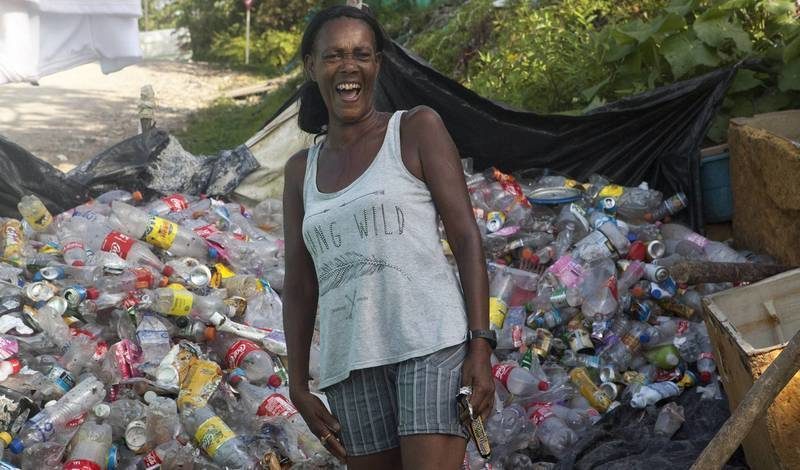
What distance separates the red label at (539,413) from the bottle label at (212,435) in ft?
4.52

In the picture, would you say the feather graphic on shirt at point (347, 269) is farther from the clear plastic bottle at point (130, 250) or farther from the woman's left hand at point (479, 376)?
the clear plastic bottle at point (130, 250)

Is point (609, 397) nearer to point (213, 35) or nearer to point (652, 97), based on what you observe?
point (652, 97)

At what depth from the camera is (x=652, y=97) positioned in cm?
638

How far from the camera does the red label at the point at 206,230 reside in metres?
6.28

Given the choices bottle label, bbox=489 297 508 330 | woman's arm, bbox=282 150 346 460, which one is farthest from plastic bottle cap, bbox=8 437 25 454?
bottle label, bbox=489 297 508 330

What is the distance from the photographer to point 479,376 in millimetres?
2422

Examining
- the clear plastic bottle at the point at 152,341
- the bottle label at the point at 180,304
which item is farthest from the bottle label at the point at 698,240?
the clear plastic bottle at the point at 152,341

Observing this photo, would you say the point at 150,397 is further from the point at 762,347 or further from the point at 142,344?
the point at 762,347

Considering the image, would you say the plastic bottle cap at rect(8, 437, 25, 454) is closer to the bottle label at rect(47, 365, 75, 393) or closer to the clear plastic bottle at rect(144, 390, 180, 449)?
the bottle label at rect(47, 365, 75, 393)

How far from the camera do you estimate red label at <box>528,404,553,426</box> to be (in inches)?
185

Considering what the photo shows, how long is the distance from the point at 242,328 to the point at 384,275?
2.93 metres

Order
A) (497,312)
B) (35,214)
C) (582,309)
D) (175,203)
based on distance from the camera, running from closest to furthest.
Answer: (497,312), (582,309), (35,214), (175,203)

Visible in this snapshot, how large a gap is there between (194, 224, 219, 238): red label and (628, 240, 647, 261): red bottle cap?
8.32 ft

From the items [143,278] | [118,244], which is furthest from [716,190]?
[118,244]
